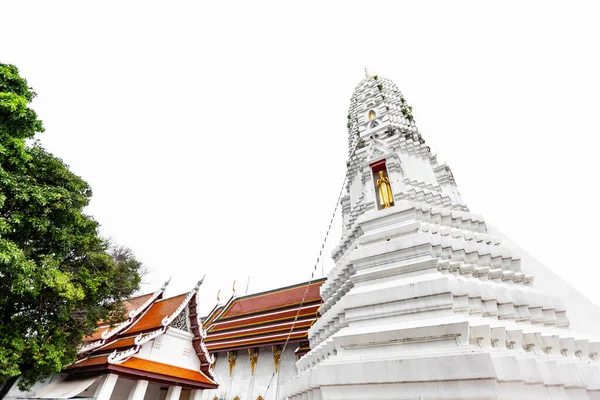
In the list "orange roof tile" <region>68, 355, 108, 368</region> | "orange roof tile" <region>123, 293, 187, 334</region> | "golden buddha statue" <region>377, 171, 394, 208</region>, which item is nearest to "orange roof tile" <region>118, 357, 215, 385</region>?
"orange roof tile" <region>68, 355, 108, 368</region>

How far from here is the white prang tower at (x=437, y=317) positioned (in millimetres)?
3729

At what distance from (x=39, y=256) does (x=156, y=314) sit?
5.92 meters

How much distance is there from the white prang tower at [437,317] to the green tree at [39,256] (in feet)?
18.8

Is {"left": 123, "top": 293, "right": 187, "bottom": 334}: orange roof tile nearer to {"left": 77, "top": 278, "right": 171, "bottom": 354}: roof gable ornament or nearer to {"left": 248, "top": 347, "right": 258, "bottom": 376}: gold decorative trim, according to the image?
{"left": 77, "top": 278, "right": 171, "bottom": 354}: roof gable ornament

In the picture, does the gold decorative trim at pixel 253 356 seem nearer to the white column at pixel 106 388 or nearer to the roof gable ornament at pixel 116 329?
the roof gable ornament at pixel 116 329

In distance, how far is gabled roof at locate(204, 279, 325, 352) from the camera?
477 inches

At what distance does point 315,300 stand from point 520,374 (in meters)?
10.4

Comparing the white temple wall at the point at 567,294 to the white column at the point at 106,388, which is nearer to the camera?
the white temple wall at the point at 567,294

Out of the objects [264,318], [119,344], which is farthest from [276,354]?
[119,344]

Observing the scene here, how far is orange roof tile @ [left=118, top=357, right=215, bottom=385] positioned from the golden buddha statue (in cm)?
874

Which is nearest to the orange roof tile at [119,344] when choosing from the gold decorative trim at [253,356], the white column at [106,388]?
the white column at [106,388]

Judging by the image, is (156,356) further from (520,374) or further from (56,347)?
(520,374)

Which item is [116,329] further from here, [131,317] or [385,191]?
[385,191]

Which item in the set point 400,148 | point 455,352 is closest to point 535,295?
point 455,352
